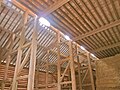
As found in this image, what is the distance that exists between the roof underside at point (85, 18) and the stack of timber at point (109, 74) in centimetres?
144

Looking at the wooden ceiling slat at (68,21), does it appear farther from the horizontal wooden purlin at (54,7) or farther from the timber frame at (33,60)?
the timber frame at (33,60)

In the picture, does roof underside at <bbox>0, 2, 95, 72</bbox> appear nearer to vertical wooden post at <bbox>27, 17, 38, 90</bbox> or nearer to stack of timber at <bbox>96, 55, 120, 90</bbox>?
vertical wooden post at <bbox>27, 17, 38, 90</bbox>

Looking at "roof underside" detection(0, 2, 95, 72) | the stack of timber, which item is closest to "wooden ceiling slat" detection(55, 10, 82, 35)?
"roof underside" detection(0, 2, 95, 72)

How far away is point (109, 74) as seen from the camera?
848 centimetres

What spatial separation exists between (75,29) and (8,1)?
5251 mm

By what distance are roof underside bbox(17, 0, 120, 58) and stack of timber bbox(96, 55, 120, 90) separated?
1.44 meters

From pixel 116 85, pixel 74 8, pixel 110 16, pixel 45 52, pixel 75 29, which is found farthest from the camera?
pixel 45 52

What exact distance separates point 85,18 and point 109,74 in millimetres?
4224

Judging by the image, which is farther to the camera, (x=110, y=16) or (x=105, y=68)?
(x=105, y=68)

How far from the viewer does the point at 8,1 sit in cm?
923

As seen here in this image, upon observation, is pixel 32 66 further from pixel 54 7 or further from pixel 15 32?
pixel 15 32

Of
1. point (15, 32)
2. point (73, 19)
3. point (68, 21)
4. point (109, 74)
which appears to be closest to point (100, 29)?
point (73, 19)

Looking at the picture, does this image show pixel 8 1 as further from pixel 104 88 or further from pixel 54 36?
pixel 104 88

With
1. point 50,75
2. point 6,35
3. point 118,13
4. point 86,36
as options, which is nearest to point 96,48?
point 86,36
